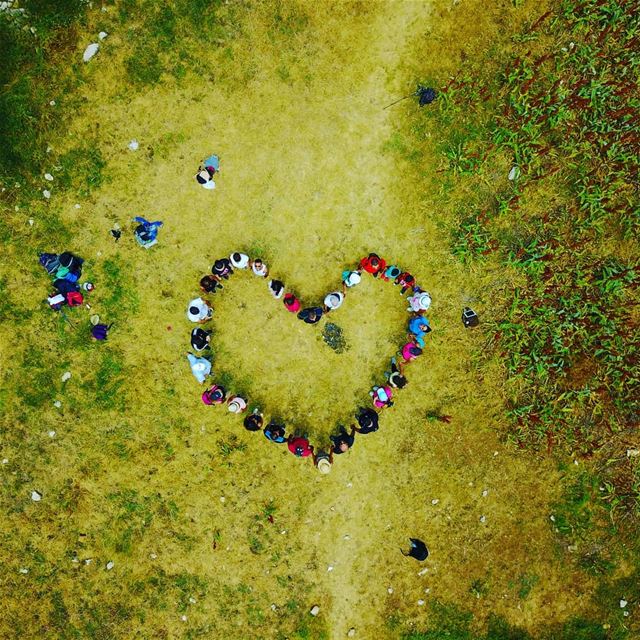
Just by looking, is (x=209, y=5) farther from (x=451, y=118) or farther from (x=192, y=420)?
(x=192, y=420)

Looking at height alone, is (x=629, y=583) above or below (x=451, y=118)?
below

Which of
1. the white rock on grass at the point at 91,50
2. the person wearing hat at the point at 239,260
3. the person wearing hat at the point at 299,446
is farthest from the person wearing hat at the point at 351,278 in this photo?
the white rock on grass at the point at 91,50

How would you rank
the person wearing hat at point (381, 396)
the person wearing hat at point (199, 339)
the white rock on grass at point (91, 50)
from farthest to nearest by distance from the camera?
the person wearing hat at point (381, 396) < the person wearing hat at point (199, 339) < the white rock on grass at point (91, 50)

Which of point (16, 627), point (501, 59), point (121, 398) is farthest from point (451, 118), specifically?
point (16, 627)

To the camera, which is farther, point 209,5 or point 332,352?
point 332,352

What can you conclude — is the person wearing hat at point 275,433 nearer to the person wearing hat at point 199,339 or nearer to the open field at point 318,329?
the open field at point 318,329

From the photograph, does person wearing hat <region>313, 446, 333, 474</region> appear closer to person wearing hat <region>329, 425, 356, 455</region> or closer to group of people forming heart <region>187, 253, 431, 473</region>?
group of people forming heart <region>187, 253, 431, 473</region>
